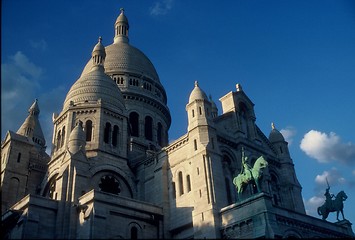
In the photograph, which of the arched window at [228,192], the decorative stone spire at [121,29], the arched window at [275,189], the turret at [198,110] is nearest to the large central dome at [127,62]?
the decorative stone spire at [121,29]

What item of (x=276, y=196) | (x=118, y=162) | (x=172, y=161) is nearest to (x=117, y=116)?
(x=118, y=162)

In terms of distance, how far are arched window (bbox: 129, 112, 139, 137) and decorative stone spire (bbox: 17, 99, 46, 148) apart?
13146mm

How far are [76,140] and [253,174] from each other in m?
17.2

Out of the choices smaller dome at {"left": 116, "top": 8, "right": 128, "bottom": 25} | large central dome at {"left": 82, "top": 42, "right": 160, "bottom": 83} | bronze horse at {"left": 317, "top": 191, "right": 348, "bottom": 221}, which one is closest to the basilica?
bronze horse at {"left": 317, "top": 191, "right": 348, "bottom": 221}

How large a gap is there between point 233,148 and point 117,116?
13.4 metres

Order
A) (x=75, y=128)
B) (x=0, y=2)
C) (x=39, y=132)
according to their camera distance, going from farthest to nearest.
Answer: (x=39, y=132) → (x=75, y=128) → (x=0, y=2)

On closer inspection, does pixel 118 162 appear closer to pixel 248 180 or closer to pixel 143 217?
pixel 143 217

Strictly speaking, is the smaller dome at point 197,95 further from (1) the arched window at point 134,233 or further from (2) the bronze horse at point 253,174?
(1) the arched window at point 134,233

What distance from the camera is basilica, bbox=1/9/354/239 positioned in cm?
3441

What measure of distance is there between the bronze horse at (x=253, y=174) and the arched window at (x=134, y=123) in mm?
23763

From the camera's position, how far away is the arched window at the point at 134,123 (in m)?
57.2

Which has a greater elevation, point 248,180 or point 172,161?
point 172,161

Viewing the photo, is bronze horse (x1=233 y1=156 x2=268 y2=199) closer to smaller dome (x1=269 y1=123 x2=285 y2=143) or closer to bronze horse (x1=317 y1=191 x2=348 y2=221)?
bronze horse (x1=317 y1=191 x2=348 y2=221)

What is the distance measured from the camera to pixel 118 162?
44031mm
